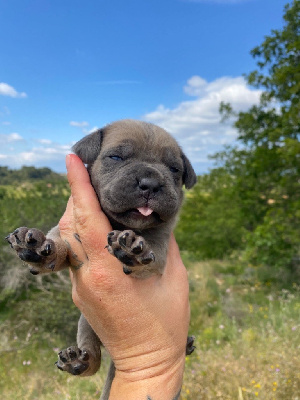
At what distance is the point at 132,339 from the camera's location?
305 centimetres

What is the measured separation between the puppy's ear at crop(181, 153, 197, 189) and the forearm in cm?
178

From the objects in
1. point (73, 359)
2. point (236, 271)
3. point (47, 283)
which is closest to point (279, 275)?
point (236, 271)

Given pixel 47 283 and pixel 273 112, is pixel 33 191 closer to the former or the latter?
pixel 47 283

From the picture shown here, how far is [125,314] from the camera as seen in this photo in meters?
2.99

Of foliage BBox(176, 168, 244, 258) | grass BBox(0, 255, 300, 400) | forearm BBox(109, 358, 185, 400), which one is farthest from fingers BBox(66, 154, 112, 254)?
foliage BBox(176, 168, 244, 258)

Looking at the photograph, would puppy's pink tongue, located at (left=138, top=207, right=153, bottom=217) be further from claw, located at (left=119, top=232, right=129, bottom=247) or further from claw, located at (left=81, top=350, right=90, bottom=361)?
claw, located at (left=81, top=350, right=90, bottom=361)

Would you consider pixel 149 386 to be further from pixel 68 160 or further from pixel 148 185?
pixel 68 160

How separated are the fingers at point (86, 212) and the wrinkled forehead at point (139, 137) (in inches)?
14.9

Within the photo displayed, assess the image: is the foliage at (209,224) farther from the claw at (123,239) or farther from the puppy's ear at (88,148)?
the claw at (123,239)

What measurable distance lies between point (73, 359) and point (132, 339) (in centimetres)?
76

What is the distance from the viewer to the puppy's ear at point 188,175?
3.81 metres

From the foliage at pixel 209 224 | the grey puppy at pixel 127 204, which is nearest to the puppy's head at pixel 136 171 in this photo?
the grey puppy at pixel 127 204

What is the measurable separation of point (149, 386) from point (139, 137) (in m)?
2.22

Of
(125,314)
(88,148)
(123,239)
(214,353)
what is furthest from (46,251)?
(214,353)
